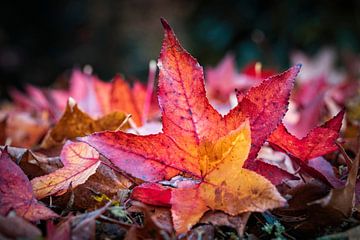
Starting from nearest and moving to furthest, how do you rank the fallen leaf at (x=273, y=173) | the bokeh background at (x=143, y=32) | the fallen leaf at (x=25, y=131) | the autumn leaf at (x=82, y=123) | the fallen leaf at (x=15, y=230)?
the fallen leaf at (x=15, y=230)
the fallen leaf at (x=273, y=173)
the autumn leaf at (x=82, y=123)
the fallen leaf at (x=25, y=131)
the bokeh background at (x=143, y=32)

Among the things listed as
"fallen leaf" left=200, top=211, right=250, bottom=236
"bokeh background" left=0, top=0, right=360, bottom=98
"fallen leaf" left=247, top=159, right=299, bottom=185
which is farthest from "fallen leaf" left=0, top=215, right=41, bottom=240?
"bokeh background" left=0, top=0, right=360, bottom=98

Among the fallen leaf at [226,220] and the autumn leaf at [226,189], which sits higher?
the autumn leaf at [226,189]

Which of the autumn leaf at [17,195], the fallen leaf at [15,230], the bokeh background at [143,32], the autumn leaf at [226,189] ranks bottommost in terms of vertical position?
the fallen leaf at [15,230]

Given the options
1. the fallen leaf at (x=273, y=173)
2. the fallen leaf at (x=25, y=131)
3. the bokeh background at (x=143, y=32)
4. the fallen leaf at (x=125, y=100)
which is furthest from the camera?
the bokeh background at (x=143, y=32)

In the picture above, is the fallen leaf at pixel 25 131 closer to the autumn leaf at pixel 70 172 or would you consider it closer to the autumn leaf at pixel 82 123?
the autumn leaf at pixel 82 123

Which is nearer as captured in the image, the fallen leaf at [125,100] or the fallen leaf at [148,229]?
the fallen leaf at [148,229]

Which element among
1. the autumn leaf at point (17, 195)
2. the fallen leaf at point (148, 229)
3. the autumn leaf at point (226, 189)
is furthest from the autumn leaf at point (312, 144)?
the autumn leaf at point (17, 195)
